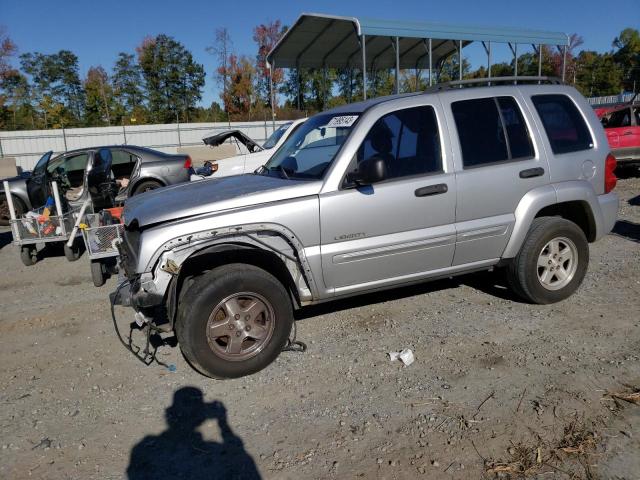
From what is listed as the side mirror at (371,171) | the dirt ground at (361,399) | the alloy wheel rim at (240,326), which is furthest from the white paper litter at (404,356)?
the side mirror at (371,171)

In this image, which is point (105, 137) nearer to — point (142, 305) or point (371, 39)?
point (371, 39)

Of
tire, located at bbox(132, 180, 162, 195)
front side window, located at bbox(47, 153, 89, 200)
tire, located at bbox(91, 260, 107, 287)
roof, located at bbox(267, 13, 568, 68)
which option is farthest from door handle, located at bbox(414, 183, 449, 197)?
roof, located at bbox(267, 13, 568, 68)

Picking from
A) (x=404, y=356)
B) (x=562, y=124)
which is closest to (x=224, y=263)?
(x=404, y=356)

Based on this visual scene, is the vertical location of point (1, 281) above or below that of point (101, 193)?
below

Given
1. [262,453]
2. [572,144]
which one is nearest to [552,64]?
[572,144]

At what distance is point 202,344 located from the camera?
344cm

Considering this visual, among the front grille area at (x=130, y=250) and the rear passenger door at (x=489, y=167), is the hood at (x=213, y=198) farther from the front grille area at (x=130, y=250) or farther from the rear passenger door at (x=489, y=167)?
the rear passenger door at (x=489, y=167)

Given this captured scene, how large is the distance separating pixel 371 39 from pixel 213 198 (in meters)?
17.5

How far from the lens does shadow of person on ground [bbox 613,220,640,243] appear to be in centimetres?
696

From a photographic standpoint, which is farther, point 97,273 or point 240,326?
point 97,273

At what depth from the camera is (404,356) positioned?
377cm

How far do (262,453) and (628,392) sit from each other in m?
2.38

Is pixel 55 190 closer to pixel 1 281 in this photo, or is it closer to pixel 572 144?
pixel 1 281

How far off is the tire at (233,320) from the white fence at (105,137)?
24037 millimetres
